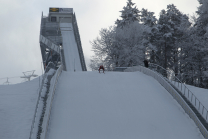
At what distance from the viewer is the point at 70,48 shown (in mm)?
41062

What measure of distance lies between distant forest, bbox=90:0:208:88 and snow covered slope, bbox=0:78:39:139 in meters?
21.2

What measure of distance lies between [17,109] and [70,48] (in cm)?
2539

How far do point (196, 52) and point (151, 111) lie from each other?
27461mm

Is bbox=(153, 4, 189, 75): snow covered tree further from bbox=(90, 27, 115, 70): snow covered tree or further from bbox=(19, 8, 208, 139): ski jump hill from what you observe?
bbox=(19, 8, 208, 139): ski jump hill

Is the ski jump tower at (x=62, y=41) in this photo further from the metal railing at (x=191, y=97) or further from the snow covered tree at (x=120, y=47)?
the metal railing at (x=191, y=97)

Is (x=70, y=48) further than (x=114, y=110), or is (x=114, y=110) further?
(x=70, y=48)

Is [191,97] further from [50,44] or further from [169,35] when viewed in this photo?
[169,35]

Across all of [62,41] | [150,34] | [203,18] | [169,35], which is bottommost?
[62,41]

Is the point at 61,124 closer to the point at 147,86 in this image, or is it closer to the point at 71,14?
the point at 147,86

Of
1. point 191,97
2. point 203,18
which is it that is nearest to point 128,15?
point 203,18

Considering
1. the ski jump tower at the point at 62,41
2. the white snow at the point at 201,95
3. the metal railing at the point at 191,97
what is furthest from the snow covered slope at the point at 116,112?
the ski jump tower at the point at 62,41

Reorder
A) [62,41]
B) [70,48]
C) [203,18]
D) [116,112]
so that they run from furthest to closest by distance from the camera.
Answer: [62,41] → [70,48] → [203,18] → [116,112]

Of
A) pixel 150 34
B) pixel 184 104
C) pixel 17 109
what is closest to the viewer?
pixel 184 104

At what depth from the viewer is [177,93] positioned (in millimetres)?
16859
